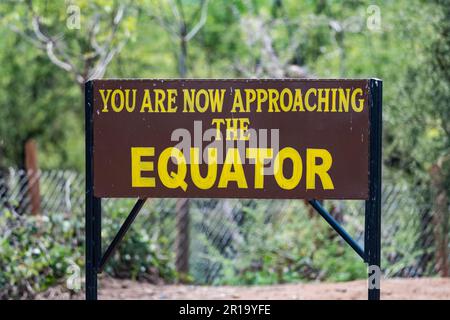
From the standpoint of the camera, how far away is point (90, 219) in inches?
202

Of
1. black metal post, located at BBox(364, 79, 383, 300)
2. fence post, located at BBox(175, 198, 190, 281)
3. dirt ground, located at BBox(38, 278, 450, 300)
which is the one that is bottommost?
dirt ground, located at BBox(38, 278, 450, 300)

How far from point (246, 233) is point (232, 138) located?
549cm

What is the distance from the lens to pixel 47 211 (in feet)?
32.7

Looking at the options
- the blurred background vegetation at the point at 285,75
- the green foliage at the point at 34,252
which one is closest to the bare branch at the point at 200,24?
the blurred background vegetation at the point at 285,75

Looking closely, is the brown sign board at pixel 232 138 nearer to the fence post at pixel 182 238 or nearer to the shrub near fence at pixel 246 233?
the shrub near fence at pixel 246 233

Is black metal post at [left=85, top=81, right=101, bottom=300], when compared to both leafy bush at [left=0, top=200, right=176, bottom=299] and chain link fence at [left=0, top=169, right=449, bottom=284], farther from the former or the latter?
chain link fence at [left=0, top=169, right=449, bottom=284]

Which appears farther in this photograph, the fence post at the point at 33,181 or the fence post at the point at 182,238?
the fence post at the point at 182,238

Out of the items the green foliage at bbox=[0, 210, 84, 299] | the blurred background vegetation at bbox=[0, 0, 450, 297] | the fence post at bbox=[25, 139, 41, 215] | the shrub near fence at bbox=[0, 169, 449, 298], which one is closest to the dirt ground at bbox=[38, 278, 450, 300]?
the green foliage at bbox=[0, 210, 84, 299]

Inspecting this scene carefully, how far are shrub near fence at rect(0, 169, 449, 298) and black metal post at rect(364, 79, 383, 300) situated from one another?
455cm

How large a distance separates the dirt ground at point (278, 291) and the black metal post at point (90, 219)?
2.79 m

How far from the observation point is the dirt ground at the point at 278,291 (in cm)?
764

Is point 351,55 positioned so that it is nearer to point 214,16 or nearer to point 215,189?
point 214,16

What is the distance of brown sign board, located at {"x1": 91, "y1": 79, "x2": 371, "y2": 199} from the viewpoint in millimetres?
4984

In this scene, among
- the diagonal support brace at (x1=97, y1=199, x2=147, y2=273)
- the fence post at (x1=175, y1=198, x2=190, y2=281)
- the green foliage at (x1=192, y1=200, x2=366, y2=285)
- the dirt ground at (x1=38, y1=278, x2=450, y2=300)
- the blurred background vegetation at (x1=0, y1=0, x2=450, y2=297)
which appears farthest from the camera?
the fence post at (x1=175, y1=198, x2=190, y2=281)
